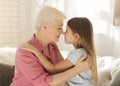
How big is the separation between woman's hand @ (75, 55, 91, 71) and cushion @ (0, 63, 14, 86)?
992 mm

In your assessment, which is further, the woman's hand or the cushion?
the cushion

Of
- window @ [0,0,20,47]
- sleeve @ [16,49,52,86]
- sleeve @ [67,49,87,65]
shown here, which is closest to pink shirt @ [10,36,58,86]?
sleeve @ [16,49,52,86]

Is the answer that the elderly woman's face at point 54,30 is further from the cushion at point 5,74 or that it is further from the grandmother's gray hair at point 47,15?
the cushion at point 5,74

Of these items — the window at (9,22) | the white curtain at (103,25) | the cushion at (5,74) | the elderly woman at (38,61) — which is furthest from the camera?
the window at (9,22)

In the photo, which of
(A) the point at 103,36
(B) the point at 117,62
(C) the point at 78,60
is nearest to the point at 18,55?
(C) the point at 78,60

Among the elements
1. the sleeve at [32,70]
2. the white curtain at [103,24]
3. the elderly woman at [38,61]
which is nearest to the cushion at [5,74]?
the elderly woman at [38,61]

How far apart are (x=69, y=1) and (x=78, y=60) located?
1863 mm

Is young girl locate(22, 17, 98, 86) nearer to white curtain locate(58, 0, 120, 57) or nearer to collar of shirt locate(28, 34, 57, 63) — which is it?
collar of shirt locate(28, 34, 57, 63)

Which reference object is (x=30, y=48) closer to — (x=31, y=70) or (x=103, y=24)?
(x=31, y=70)

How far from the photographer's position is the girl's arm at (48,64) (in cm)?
168

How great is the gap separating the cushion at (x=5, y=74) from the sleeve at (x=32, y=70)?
0.83 m

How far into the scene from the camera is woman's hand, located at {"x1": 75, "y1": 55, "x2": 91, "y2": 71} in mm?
1671

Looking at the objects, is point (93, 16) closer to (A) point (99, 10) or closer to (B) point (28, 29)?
(A) point (99, 10)

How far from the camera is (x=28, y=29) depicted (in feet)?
12.6
